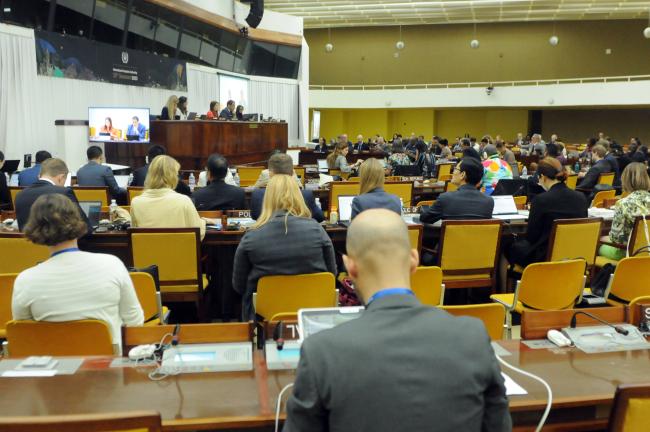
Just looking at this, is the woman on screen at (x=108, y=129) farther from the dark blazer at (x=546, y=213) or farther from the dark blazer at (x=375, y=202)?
the dark blazer at (x=546, y=213)

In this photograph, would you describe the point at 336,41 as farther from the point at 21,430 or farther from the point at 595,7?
the point at 21,430

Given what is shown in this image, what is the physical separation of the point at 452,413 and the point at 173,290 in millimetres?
3359

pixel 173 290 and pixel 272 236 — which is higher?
pixel 272 236

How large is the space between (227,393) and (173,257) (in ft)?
8.04

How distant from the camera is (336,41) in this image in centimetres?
2727

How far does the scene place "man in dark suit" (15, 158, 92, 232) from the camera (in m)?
4.48

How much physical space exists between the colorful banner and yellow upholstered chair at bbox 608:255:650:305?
388 inches

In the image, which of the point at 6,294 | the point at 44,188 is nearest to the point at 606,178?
the point at 44,188

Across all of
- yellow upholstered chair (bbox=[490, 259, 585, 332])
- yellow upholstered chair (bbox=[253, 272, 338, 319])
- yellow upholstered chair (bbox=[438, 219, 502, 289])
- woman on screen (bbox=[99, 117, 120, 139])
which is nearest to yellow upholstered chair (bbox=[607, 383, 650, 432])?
yellow upholstered chair (bbox=[253, 272, 338, 319])

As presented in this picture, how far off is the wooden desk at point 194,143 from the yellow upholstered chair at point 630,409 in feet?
34.2

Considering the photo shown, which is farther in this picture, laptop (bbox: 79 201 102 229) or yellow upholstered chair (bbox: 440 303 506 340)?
laptop (bbox: 79 201 102 229)

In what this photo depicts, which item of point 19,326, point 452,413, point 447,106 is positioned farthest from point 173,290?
point 447,106

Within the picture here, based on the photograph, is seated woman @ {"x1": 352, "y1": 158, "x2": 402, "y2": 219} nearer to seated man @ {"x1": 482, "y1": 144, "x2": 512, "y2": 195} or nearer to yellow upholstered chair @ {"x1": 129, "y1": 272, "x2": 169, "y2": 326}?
yellow upholstered chair @ {"x1": 129, "y1": 272, "x2": 169, "y2": 326}

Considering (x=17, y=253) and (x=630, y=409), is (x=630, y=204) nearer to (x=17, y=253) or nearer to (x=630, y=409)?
(x=630, y=409)
